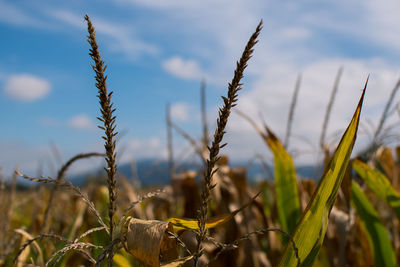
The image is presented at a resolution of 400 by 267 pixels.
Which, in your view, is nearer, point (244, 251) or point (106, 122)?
point (106, 122)

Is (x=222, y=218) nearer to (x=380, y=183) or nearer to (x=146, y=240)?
(x=146, y=240)

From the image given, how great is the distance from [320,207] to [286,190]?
3.34 feet

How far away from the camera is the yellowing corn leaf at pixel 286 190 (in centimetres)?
188

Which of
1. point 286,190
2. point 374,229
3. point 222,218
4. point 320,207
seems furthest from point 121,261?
point 374,229

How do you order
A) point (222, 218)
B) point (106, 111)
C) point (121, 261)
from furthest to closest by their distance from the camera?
point (121, 261), point (222, 218), point (106, 111)

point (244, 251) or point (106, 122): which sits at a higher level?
point (106, 122)

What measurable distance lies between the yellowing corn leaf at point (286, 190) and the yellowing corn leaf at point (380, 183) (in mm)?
313

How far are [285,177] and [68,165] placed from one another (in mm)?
1092

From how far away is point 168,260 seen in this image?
85cm

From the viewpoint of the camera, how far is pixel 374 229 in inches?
76.3

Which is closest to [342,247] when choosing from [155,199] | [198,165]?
[198,165]

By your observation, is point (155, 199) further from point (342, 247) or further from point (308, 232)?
point (308, 232)

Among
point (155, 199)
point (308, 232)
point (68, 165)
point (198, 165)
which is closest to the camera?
point (308, 232)

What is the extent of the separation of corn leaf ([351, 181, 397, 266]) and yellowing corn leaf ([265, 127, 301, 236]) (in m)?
0.28
